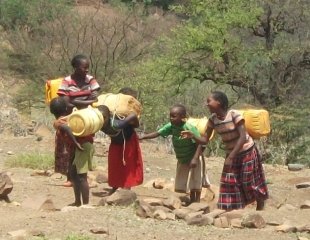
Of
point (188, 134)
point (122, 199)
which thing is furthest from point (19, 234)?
point (188, 134)

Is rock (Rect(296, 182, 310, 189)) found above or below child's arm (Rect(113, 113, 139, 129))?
below

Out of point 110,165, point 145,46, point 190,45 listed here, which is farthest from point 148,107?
point 110,165

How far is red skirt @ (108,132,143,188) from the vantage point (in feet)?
24.0

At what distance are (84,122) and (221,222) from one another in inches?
57.6

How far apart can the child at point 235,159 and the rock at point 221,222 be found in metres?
1.02

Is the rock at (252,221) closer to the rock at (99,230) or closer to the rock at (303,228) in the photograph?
the rock at (303,228)

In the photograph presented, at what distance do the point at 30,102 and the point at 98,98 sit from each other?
15.4 meters

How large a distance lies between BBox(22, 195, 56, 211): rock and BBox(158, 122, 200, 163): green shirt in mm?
1244

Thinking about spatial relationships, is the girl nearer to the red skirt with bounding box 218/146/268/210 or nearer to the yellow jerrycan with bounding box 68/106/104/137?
the yellow jerrycan with bounding box 68/106/104/137

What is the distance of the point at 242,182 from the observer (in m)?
6.77

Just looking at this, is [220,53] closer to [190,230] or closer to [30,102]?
[30,102]

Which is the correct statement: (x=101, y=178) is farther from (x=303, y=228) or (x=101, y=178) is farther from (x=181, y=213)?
(x=303, y=228)

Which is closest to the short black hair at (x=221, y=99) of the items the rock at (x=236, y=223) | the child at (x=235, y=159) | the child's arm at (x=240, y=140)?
the child at (x=235, y=159)

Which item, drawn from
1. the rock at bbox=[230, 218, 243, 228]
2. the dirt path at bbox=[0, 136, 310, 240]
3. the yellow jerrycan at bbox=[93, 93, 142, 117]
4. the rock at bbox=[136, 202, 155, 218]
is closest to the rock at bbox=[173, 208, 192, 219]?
the dirt path at bbox=[0, 136, 310, 240]
